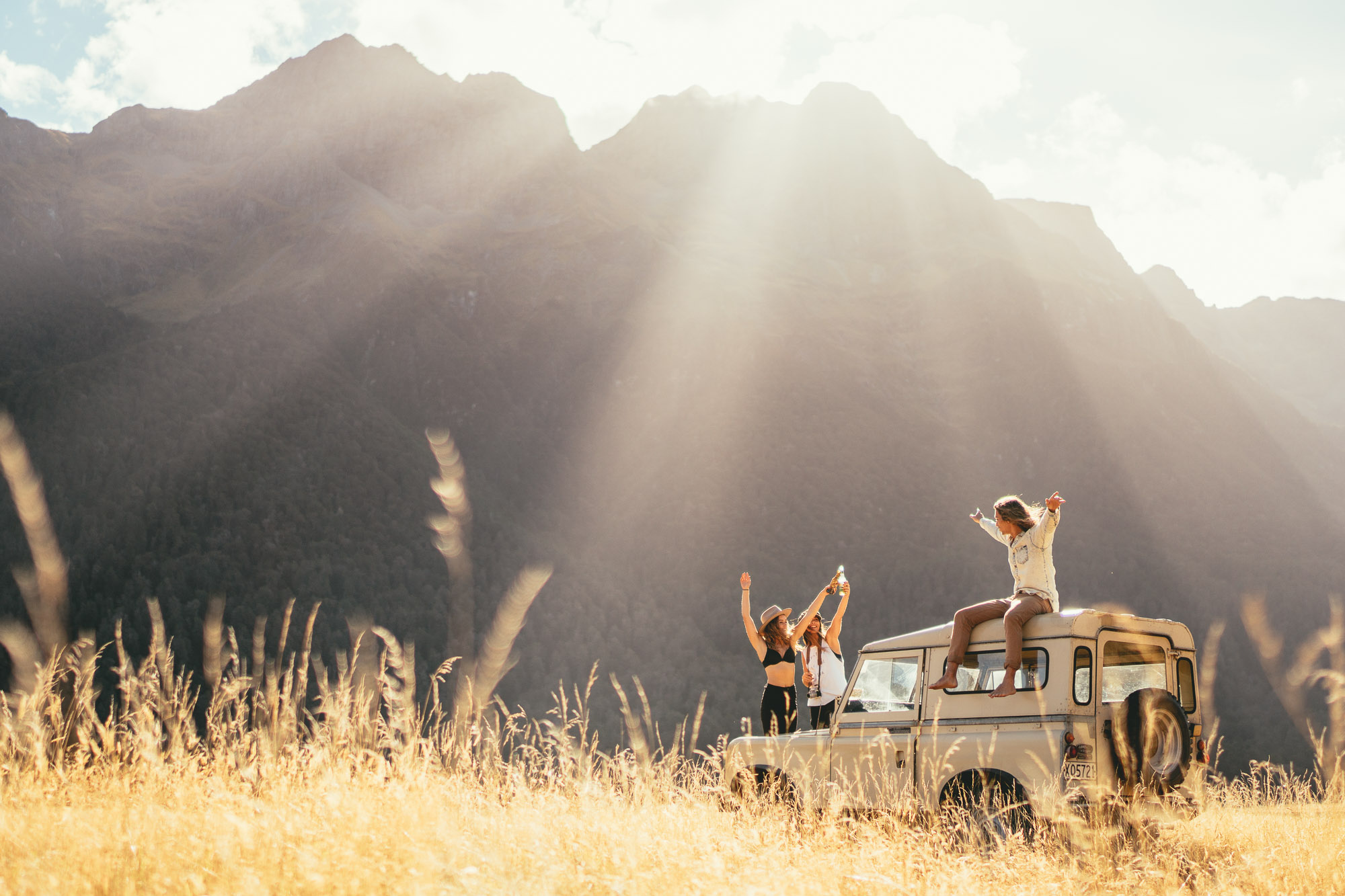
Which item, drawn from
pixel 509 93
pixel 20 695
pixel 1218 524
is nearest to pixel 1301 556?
pixel 1218 524

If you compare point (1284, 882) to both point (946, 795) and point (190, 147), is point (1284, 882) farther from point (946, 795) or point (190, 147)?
point (190, 147)

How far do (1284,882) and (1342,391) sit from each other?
471ft

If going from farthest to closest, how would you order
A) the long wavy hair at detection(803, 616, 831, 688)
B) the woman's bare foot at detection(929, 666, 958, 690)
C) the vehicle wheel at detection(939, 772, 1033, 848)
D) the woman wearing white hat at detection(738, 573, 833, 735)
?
the long wavy hair at detection(803, 616, 831, 688) < the woman wearing white hat at detection(738, 573, 833, 735) < the woman's bare foot at detection(929, 666, 958, 690) < the vehicle wheel at detection(939, 772, 1033, 848)

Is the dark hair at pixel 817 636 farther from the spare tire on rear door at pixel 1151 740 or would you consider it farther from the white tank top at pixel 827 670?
the spare tire on rear door at pixel 1151 740

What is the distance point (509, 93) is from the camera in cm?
9819

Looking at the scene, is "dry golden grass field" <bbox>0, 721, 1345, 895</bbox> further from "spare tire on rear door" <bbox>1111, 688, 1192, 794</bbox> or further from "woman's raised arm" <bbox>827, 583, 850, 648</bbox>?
"woman's raised arm" <bbox>827, 583, 850, 648</bbox>

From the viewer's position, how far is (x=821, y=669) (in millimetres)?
7781

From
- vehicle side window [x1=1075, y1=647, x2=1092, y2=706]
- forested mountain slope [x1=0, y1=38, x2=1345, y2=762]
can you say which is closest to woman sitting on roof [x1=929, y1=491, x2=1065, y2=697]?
vehicle side window [x1=1075, y1=647, x2=1092, y2=706]

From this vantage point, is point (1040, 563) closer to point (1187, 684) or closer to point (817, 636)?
point (1187, 684)

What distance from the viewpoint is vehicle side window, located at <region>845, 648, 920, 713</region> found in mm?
6332

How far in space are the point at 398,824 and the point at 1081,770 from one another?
398cm

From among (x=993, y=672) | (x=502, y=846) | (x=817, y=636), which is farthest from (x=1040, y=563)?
(x=502, y=846)

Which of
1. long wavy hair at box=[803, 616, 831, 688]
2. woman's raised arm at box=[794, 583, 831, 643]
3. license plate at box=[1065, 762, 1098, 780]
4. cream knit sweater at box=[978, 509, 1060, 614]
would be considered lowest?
license plate at box=[1065, 762, 1098, 780]

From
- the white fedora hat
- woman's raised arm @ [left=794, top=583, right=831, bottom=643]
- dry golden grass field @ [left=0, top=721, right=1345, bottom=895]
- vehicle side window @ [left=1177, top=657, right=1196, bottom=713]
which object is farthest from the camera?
the white fedora hat
